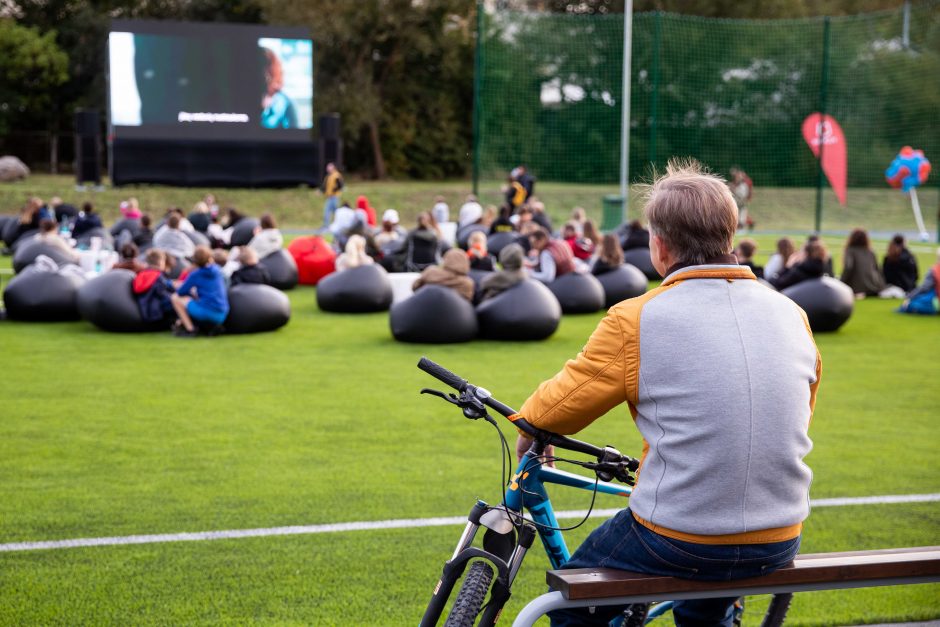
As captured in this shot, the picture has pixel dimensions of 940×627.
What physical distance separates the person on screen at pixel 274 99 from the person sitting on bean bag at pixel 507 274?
967 inches

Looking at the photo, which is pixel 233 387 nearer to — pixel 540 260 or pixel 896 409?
pixel 896 409

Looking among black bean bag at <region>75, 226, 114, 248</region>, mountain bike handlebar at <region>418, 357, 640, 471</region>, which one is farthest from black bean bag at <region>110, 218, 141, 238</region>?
mountain bike handlebar at <region>418, 357, 640, 471</region>

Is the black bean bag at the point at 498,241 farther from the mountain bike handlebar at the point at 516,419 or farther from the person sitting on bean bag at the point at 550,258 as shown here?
the mountain bike handlebar at the point at 516,419

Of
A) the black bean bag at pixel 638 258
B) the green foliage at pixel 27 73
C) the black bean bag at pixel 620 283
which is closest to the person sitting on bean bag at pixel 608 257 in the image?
Result: the black bean bag at pixel 620 283

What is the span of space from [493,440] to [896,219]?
1291 inches

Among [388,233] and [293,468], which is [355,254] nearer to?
[388,233]

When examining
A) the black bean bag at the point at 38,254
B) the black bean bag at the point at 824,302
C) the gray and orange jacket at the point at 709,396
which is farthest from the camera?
the black bean bag at the point at 38,254

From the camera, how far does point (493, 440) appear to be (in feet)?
27.5

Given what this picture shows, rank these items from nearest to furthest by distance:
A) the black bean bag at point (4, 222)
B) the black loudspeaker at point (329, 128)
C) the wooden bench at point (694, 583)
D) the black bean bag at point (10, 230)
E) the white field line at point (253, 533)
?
1. the wooden bench at point (694, 583)
2. the white field line at point (253, 533)
3. the black bean bag at point (10, 230)
4. the black bean bag at point (4, 222)
5. the black loudspeaker at point (329, 128)

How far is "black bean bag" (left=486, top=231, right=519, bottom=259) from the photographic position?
71.4ft

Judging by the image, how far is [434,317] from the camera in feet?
42.6

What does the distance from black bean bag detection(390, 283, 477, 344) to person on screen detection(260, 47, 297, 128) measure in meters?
25.0

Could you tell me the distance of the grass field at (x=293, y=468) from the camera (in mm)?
5180

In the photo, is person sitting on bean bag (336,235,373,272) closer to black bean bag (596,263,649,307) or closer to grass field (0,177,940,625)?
black bean bag (596,263,649,307)
